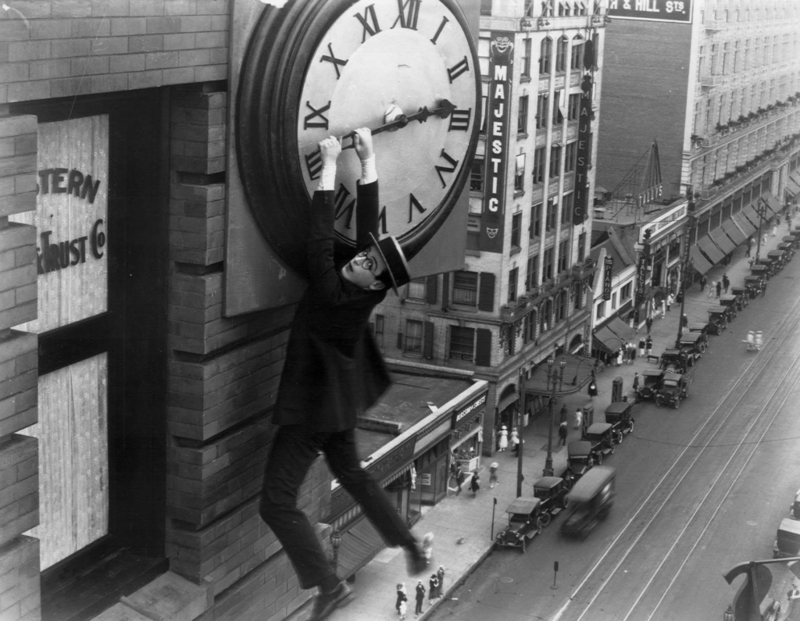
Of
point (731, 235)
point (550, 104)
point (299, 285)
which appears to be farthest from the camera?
point (731, 235)

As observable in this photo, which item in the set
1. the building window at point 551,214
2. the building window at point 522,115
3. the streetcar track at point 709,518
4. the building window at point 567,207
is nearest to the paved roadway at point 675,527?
the streetcar track at point 709,518

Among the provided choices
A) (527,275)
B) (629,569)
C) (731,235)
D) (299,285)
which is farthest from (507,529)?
(731,235)

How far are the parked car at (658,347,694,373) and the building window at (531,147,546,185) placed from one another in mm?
12864

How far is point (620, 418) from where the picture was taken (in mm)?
42812

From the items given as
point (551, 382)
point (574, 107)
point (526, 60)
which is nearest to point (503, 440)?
point (551, 382)

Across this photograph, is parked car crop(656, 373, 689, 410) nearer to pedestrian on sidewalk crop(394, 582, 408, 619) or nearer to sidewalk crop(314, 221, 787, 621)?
sidewalk crop(314, 221, 787, 621)

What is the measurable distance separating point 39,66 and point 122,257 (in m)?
1.37

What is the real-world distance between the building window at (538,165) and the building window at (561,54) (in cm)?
265

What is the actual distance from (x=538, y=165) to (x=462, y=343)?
635 centimetres

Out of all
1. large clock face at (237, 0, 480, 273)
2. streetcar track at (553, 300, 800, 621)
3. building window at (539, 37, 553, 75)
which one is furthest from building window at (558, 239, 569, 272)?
large clock face at (237, 0, 480, 273)

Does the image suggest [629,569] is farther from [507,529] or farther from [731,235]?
[731,235]

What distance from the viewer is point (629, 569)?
2866 cm

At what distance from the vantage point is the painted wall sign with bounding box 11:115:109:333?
5.15 metres

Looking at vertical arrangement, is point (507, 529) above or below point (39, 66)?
below
